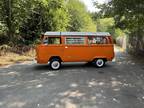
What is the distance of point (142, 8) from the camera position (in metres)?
14.9

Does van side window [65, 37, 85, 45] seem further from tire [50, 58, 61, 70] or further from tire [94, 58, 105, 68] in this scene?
tire [94, 58, 105, 68]

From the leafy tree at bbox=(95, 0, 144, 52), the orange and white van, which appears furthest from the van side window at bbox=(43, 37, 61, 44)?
the leafy tree at bbox=(95, 0, 144, 52)

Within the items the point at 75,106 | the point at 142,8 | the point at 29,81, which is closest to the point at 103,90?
the point at 75,106

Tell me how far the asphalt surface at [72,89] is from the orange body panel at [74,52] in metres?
0.86

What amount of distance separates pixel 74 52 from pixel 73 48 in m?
0.23

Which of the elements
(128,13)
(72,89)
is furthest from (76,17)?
(72,89)

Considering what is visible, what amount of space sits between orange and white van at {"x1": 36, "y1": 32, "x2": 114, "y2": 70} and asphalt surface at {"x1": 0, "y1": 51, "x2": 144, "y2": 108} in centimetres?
86

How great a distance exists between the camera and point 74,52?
13469 mm

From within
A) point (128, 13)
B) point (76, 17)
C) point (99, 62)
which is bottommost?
point (99, 62)

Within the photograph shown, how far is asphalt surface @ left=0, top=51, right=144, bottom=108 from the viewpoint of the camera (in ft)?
23.6

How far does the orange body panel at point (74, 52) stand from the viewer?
13070 mm

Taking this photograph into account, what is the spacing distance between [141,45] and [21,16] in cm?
1095

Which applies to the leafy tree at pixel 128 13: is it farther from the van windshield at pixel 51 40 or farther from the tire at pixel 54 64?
the tire at pixel 54 64

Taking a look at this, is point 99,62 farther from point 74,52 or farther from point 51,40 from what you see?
point 51,40
